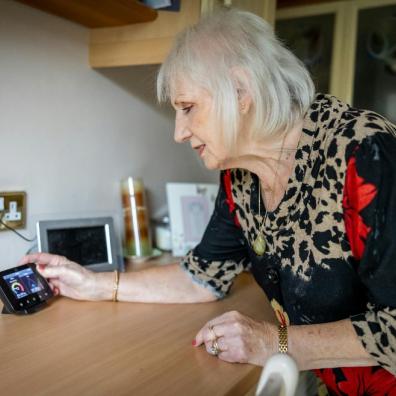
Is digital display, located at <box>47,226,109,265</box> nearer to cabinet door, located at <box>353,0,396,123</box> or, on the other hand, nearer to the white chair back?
the white chair back

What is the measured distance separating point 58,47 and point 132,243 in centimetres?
61

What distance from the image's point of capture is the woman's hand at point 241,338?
2.63 ft

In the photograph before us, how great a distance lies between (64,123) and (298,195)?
73 cm

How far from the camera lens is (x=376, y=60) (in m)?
2.18

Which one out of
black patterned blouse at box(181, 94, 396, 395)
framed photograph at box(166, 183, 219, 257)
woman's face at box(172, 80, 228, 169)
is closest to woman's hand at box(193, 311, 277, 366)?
black patterned blouse at box(181, 94, 396, 395)

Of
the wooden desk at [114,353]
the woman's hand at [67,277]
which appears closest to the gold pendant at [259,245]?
the wooden desk at [114,353]

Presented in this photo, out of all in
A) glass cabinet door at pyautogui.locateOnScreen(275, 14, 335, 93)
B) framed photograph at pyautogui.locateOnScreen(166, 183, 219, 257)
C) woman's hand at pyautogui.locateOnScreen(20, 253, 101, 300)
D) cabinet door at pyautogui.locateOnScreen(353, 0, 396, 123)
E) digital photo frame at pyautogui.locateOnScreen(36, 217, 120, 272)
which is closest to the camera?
woman's hand at pyautogui.locateOnScreen(20, 253, 101, 300)

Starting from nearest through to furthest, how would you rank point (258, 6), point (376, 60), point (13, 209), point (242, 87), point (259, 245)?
point (242, 87), point (259, 245), point (13, 209), point (258, 6), point (376, 60)

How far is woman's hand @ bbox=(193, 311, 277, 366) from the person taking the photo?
80 cm

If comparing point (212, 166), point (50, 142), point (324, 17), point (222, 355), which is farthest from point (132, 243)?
point (324, 17)

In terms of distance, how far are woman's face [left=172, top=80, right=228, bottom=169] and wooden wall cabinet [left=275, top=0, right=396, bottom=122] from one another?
135 cm

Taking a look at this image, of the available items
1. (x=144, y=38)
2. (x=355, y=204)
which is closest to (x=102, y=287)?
(x=355, y=204)

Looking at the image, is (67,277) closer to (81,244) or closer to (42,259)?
(42,259)

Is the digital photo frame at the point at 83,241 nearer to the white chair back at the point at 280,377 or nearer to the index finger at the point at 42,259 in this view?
the index finger at the point at 42,259
